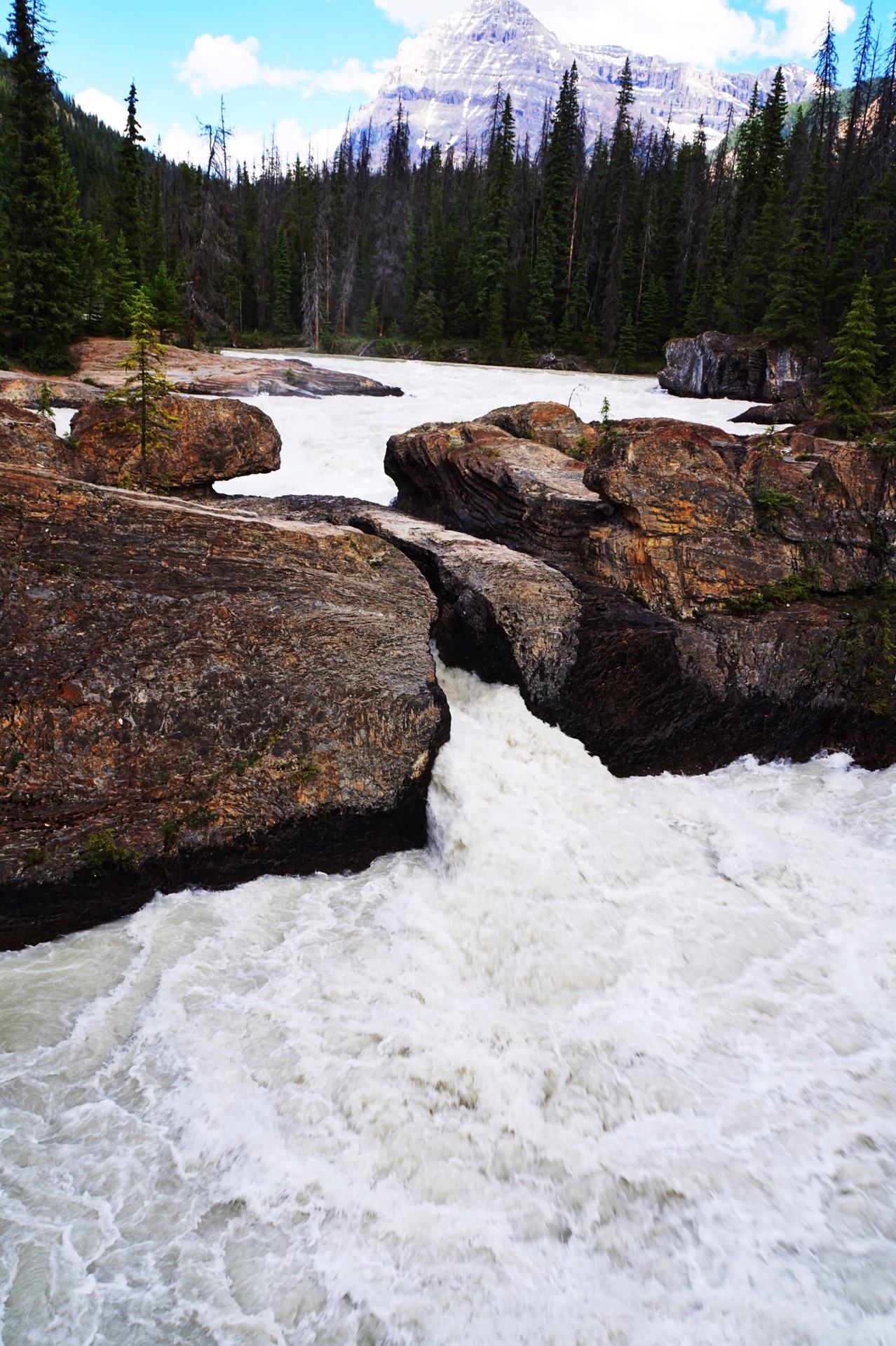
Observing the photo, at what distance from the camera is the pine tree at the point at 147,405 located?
10.5 meters

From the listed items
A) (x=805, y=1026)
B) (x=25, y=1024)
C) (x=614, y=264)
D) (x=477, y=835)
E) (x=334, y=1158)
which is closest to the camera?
(x=334, y=1158)

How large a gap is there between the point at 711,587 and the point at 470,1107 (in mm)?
7297

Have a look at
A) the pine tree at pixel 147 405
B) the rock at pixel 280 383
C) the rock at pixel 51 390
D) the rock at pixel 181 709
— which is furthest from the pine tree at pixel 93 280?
the rock at pixel 181 709

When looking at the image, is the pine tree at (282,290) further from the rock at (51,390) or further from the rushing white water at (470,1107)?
the rushing white water at (470,1107)

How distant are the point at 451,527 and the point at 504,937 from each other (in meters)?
7.51

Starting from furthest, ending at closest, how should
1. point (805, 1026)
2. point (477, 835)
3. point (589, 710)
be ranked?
point (589, 710) → point (477, 835) → point (805, 1026)

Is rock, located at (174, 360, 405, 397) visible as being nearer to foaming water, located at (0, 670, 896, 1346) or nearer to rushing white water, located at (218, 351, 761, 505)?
rushing white water, located at (218, 351, 761, 505)

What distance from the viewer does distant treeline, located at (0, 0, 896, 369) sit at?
25.6 metres

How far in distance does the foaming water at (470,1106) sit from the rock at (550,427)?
8241 mm

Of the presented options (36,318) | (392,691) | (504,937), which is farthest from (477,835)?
(36,318)

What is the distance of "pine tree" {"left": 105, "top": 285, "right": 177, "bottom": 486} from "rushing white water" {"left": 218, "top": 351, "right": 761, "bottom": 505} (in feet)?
13.9

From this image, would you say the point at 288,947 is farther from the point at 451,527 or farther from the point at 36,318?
the point at 36,318

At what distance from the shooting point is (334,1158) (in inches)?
165

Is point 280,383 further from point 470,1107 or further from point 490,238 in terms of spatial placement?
point 490,238
